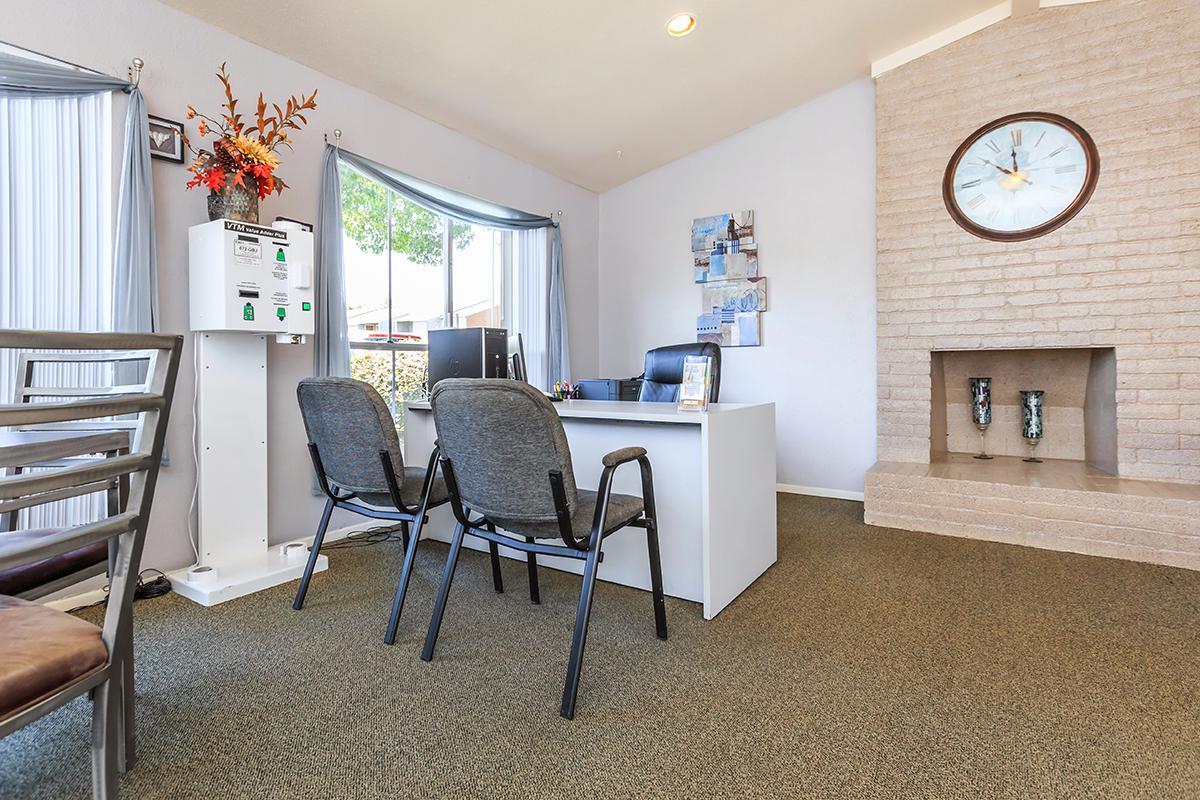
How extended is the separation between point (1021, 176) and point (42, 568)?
191 inches

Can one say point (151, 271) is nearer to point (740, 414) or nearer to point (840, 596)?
point (740, 414)

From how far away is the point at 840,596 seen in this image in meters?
2.41

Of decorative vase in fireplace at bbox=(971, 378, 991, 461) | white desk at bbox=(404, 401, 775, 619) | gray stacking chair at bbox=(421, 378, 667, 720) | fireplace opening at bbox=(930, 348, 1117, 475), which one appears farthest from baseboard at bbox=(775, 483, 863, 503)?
gray stacking chair at bbox=(421, 378, 667, 720)

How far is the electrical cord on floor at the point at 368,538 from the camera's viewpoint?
10.4 ft

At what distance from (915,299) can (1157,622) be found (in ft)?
7.47

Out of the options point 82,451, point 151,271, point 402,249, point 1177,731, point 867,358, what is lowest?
point 1177,731

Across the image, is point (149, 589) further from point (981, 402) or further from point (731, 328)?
point (981, 402)

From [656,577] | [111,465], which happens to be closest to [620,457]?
[656,577]

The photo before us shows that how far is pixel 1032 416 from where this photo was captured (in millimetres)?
3877

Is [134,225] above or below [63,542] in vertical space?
above

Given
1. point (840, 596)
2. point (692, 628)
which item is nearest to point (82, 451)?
point (692, 628)

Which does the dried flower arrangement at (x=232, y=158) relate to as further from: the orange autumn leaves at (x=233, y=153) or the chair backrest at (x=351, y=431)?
the chair backrest at (x=351, y=431)

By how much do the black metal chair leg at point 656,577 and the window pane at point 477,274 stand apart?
9.32 ft

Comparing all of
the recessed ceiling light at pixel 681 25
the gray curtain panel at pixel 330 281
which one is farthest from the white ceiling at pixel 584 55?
the gray curtain panel at pixel 330 281
